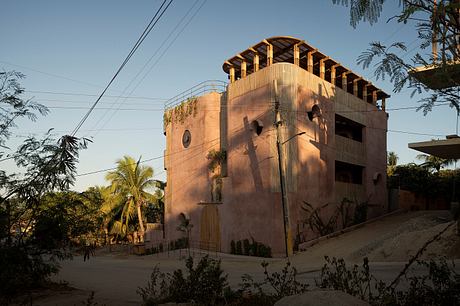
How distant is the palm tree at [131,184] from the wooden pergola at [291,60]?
1331 cm

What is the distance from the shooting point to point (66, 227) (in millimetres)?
10820

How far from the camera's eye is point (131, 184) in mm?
36812

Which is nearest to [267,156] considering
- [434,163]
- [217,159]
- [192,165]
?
[217,159]

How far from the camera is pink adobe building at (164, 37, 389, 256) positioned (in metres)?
23.0

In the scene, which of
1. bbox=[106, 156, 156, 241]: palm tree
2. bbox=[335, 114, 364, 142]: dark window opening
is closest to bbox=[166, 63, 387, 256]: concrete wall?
bbox=[335, 114, 364, 142]: dark window opening

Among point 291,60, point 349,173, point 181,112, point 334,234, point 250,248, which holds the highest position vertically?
point 291,60

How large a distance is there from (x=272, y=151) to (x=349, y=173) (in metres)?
11.6

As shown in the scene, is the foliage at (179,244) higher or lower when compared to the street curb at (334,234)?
lower

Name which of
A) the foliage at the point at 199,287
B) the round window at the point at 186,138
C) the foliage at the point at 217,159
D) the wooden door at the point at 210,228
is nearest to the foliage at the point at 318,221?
the wooden door at the point at 210,228

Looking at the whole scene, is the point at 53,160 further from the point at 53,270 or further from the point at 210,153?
the point at 210,153

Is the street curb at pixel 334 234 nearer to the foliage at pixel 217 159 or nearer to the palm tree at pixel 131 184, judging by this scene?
the foliage at pixel 217 159

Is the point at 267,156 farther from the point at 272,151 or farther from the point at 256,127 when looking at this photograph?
the point at 256,127

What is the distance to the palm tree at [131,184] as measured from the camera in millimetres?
36750

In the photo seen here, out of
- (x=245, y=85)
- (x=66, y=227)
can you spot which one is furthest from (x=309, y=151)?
(x=66, y=227)
